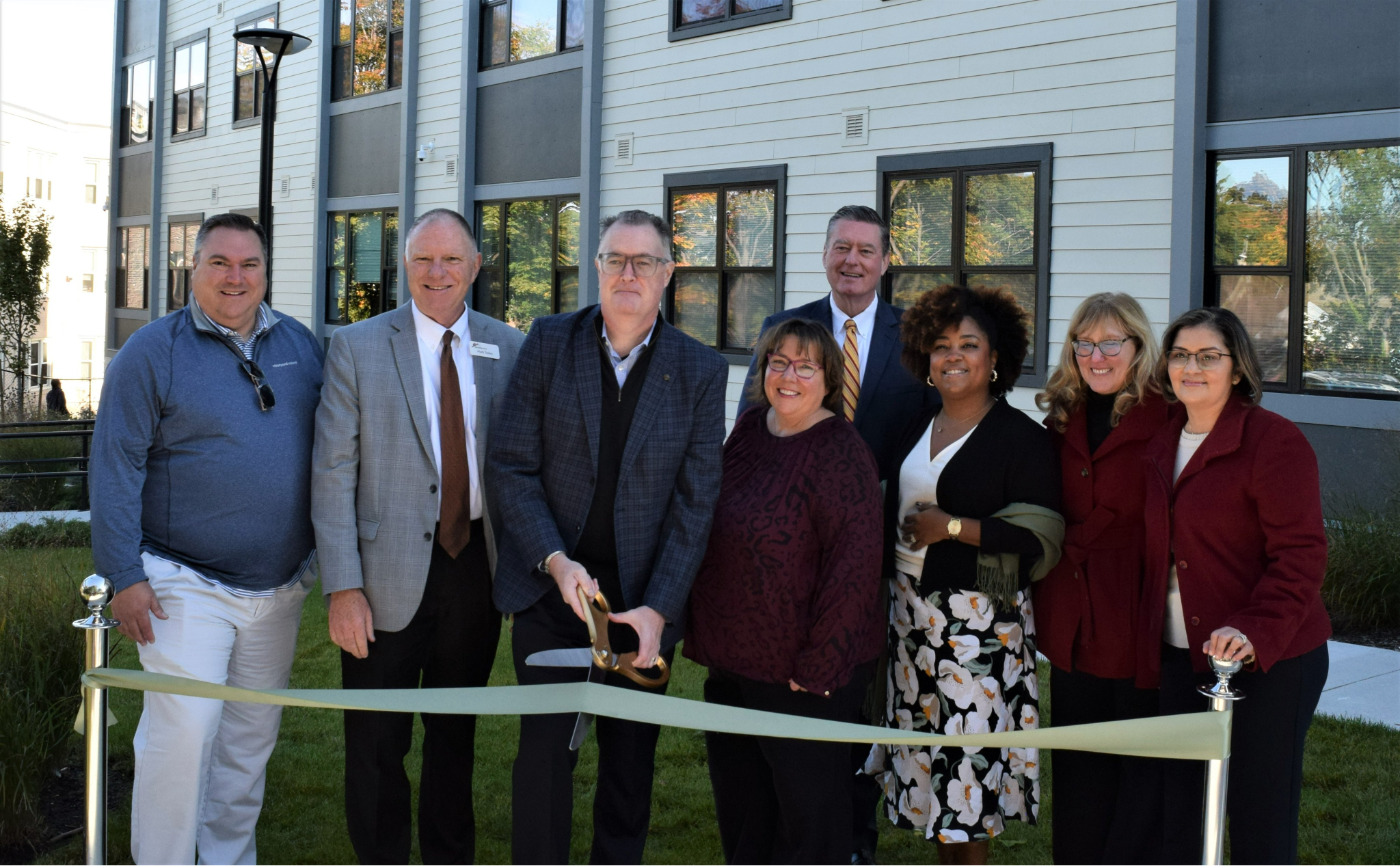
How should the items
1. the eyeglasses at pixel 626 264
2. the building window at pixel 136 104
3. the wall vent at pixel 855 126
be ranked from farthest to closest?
the building window at pixel 136 104 → the wall vent at pixel 855 126 → the eyeglasses at pixel 626 264

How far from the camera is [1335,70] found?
27.4 ft

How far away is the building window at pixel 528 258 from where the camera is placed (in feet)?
47.4

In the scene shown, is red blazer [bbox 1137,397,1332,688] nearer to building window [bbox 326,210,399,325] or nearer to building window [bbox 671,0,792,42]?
building window [bbox 671,0,792,42]

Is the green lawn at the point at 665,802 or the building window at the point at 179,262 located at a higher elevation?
the building window at the point at 179,262

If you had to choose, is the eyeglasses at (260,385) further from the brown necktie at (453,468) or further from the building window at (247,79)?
the building window at (247,79)

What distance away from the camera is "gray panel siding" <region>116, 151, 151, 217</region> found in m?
24.0

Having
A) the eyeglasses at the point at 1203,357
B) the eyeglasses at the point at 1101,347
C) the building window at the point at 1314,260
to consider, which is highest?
the building window at the point at 1314,260

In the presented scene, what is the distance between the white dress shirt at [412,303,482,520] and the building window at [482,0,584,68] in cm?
1069

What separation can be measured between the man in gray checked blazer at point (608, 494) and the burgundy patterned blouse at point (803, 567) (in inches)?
5.4

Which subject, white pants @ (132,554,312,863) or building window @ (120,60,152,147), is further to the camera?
building window @ (120,60,152,147)

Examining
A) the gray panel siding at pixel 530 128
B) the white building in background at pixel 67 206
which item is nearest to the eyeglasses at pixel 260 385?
the gray panel siding at pixel 530 128

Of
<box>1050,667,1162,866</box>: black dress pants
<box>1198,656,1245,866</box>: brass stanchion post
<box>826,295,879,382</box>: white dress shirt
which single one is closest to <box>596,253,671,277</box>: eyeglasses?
<box>826,295,879,382</box>: white dress shirt

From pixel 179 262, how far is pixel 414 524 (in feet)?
69.6

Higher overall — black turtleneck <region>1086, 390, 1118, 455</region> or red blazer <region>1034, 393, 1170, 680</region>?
black turtleneck <region>1086, 390, 1118, 455</region>
